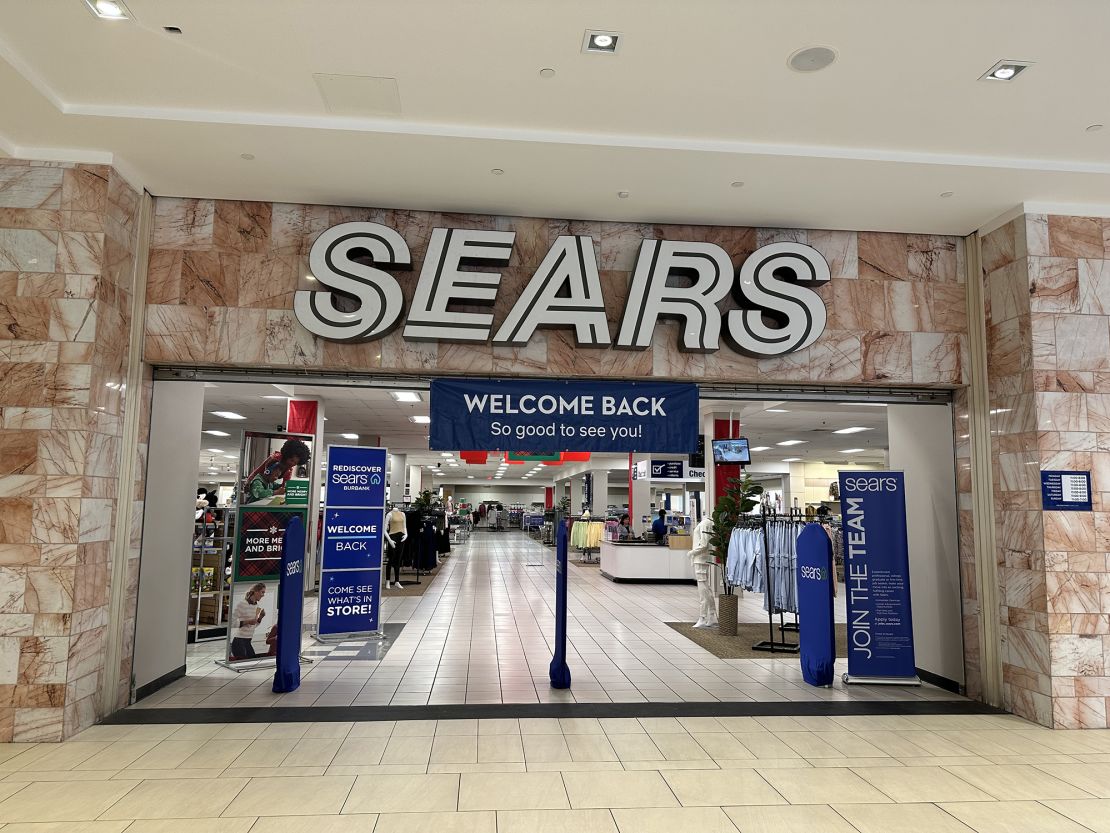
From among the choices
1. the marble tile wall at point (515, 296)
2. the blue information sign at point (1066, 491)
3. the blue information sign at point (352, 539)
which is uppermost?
the marble tile wall at point (515, 296)

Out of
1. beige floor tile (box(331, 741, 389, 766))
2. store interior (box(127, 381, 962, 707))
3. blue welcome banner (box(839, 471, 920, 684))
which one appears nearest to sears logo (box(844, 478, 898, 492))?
blue welcome banner (box(839, 471, 920, 684))

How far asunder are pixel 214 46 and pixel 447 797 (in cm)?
409

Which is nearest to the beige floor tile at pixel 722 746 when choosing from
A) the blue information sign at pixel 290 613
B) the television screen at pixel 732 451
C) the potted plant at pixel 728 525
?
the blue information sign at pixel 290 613

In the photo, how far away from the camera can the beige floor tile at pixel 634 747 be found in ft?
14.0

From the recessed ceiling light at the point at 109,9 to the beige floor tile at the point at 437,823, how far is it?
410cm

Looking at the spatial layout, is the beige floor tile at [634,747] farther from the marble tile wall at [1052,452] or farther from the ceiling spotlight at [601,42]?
the ceiling spotlight at [601,42]

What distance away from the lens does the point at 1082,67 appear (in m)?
3.92

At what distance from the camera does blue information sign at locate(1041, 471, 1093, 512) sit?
5.14m

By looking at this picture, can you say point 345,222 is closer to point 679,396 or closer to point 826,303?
point 679,396

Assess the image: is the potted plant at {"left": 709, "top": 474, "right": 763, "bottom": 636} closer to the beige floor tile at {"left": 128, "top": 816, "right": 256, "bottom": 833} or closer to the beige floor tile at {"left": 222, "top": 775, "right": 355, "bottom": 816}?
the beige floor tile at {"left": 222, "top": 775, "right": 355, "bottom": 816}

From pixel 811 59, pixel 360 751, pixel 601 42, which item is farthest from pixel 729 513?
pixel 601 42

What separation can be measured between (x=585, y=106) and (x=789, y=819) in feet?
13.2

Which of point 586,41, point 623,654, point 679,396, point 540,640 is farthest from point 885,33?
point 540,640

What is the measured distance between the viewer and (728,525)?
8625mm
